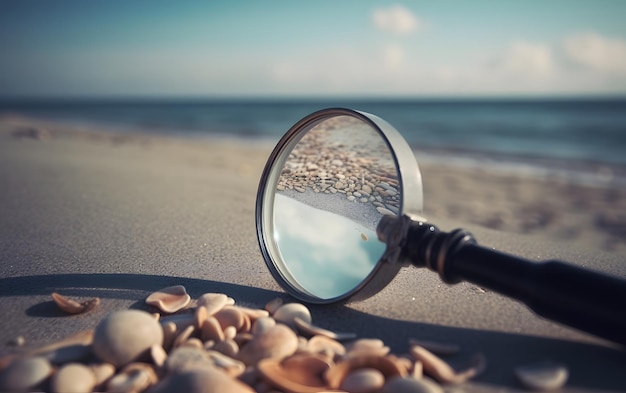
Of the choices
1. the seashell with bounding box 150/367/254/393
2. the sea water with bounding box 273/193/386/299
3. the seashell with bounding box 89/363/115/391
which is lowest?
the seashell with bounding box 89/363/115/391

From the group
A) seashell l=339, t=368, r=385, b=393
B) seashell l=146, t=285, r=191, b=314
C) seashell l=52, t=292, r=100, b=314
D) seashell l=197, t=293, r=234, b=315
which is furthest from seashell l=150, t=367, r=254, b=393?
seashell l=52, t=292, r=100, b=314

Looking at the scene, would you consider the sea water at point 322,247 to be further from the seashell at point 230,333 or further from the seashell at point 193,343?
the seashell at point 193,343

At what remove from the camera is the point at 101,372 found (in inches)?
45.9

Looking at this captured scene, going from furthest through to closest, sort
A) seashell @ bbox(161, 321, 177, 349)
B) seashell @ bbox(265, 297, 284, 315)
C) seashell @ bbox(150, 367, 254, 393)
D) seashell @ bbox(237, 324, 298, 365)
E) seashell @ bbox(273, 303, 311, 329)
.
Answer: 1. seashell @ bbox(265, 297, 284, 315)
2. seashell @ bbox(273, 303, 311, 329)
3. seashell @ bbox(161, 321, 177, 349)
4. seashell @ bbox(237, 324, 298, 365)
5. seashell @ bbox(150, 367, 254, 393)

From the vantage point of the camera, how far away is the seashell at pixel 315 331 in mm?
1381

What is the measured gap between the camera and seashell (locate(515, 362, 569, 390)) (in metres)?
1.15

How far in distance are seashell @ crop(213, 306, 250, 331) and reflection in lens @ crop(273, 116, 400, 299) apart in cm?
28

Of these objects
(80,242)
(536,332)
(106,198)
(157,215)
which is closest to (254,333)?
(536,332)

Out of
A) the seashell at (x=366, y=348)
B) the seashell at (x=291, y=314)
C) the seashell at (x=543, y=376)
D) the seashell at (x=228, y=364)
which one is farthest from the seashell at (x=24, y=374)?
the seashell at (x=543, y=376)

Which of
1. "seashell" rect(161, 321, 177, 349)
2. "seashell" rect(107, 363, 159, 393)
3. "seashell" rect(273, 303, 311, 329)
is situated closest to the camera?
"seashell" rect(107, 363, 159, 393)

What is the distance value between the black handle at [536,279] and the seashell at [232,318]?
490 millimetres

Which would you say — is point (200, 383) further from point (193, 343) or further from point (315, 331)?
point (315, 331)

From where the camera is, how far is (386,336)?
1463 millimetres

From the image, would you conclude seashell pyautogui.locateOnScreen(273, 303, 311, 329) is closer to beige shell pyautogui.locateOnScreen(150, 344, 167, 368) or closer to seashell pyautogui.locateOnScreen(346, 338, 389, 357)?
seashell pyautogui.locateOnScreen(346, 338, 389, 357)
